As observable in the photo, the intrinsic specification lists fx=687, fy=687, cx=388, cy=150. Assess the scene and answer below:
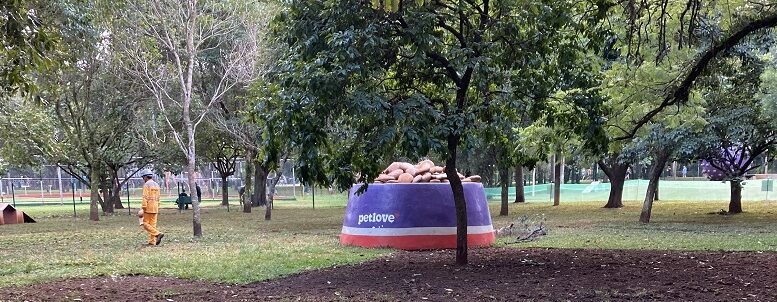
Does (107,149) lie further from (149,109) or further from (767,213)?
(767,213)

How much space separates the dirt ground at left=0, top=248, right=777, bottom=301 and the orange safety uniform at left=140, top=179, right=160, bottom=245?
4737mm

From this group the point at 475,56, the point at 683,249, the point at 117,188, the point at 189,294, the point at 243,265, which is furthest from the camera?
the point at 117,188

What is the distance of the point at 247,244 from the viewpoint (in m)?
13.4

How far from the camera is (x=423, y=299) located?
6.88 m

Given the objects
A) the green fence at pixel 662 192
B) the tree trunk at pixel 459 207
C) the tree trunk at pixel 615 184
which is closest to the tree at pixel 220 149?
the green fence at pixel 662 192

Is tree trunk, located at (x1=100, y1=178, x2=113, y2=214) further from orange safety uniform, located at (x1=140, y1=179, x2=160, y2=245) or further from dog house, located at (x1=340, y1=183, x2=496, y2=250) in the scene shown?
dog house, located at (x1=340, y1=183, x2=496, y2=250)

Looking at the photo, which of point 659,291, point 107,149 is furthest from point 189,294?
point 107,149

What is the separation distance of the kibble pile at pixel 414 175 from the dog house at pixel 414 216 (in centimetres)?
26

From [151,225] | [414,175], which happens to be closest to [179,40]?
[151,225]

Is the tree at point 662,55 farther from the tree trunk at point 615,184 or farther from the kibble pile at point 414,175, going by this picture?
the tree trunk at point 615,184

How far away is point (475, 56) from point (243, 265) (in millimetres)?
4526

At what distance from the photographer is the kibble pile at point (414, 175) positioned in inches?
489

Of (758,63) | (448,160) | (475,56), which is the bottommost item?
(448,160)

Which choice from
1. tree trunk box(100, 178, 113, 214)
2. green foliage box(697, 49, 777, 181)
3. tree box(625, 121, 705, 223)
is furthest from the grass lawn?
tree trunk box(100, 178, 113, 214)
